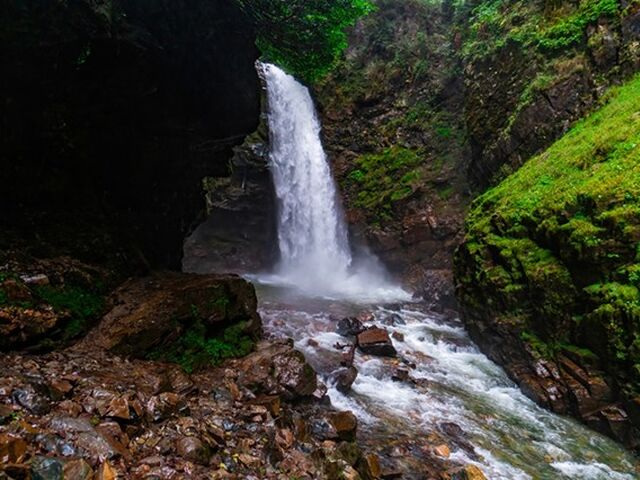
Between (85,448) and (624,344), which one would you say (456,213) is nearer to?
(624,344)

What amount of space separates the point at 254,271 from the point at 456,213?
41.0ft

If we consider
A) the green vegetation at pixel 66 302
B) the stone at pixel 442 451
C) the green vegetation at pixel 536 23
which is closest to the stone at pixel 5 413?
the green vegetation at pixel 66 302

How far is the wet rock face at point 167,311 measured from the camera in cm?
588

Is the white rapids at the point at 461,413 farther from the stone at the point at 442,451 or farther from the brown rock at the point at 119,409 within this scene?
the brown rock at the point at 119,409

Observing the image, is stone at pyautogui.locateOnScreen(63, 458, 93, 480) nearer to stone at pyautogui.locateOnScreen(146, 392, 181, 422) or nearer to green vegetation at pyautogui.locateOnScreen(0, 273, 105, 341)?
stone at pyautogui.locateOnScreen(146, 392, 181, 422)

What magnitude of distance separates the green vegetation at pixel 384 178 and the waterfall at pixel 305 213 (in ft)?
5.83

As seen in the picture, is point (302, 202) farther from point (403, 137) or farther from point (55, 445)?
point (55, 445)

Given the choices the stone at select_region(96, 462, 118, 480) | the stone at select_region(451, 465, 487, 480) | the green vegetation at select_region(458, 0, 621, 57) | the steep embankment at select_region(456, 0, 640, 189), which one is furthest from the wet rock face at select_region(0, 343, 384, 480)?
the green vegetation at select_region(458, 0, 621, 57)

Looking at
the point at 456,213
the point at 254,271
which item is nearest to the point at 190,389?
the point at 456,213

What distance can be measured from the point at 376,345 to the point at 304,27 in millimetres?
8223

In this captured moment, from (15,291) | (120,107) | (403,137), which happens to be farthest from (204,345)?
(403,137)

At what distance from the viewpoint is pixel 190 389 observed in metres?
5.41

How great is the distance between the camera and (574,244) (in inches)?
348

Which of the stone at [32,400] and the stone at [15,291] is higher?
the stone at [15,291]
